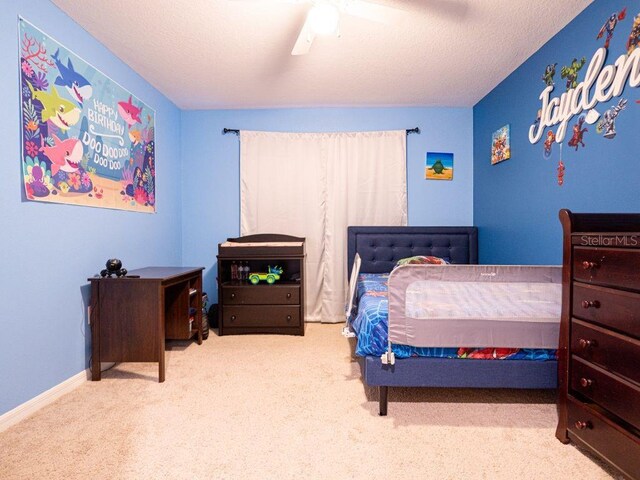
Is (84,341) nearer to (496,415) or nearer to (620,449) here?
(496,415)

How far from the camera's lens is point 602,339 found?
1455 mm

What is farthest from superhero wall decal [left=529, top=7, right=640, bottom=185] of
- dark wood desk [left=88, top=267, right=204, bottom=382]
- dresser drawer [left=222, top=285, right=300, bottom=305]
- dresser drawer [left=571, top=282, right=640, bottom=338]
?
dark wood desk [left=88, top=267, right=204, bottom=382]

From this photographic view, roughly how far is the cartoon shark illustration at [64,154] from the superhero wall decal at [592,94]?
3427 mm

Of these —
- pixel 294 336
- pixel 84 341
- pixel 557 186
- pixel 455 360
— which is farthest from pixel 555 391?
pixel 84 341

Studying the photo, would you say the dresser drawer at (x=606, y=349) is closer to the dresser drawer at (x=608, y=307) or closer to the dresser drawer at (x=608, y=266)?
the dresser drawer at (x=608, y=307)

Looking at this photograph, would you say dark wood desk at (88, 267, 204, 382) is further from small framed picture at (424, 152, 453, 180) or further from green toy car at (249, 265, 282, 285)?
small framed picture at (424, 152, 453, 180)

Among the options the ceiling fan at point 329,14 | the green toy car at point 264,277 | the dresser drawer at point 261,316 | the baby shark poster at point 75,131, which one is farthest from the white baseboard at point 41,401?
the ceiling fan at point 329,14

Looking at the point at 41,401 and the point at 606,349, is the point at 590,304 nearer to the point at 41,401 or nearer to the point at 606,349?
the point at 606,349

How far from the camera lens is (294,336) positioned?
3.53 m

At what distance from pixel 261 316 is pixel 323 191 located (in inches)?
63.3

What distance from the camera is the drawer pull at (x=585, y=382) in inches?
59.7

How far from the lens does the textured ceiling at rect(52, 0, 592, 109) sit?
227 cm

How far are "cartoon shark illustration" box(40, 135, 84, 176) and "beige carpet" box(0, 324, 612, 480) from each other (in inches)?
59.3

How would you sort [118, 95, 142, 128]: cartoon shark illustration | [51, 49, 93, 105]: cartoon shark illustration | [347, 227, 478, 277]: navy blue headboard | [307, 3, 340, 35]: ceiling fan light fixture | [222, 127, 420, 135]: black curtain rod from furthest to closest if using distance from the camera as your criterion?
[222, 127, 420, 135]: black curtain rod < [347, 227, 478, 277]: navy blue headboard < [118, 95, 142, 128]: cartoon shark illustration < [51, 49, 93, 105]: cartoon shark illustration < [307, 3, 340, 35]: ceiling fan light fixture
